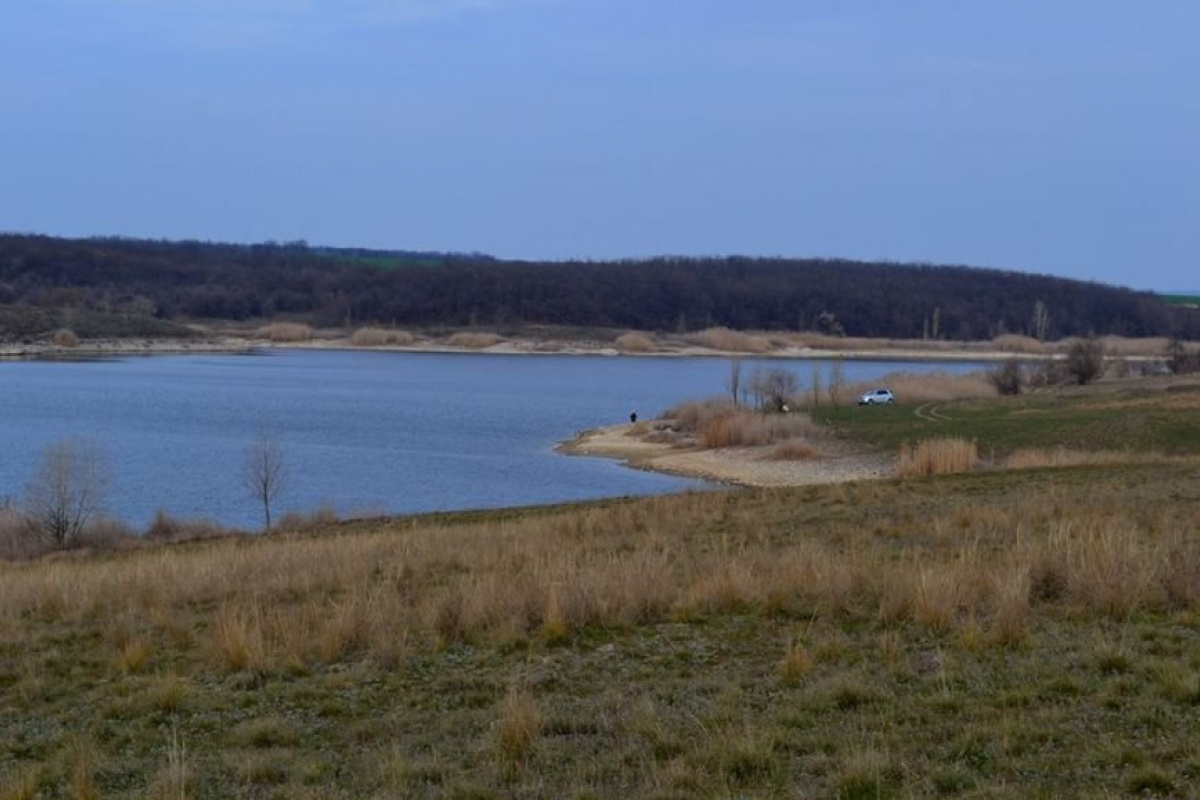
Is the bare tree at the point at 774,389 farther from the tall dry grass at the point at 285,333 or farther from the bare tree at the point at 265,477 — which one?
the tall dry grass at the point at 285,333

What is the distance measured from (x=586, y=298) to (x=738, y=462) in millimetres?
121275

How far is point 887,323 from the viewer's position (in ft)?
558

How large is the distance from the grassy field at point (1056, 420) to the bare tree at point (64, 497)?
69.9ft

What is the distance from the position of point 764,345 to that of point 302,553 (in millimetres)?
121210

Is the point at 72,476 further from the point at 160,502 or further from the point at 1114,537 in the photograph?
the point at 1114,537

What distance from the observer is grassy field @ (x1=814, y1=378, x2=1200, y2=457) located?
3728cm

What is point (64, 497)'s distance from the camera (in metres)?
26.9

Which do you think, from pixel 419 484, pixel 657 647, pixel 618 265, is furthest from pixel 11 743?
pixel 618 265

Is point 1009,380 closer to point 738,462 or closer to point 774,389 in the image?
point 774,389

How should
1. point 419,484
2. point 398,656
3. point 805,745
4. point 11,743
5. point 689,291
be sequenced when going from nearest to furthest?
point 805,745 < point 11,743 < point 398,656 < point 419,484 < point 689,291

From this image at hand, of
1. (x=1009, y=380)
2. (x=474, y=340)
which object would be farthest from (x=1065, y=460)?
(x=474, y=340)

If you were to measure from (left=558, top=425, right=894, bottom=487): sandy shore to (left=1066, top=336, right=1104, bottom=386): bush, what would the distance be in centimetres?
2245

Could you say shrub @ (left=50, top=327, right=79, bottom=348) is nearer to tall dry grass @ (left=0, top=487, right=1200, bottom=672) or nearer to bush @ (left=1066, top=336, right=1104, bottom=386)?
bush @ (left=1066, top=336, right=1104, bottom=386)

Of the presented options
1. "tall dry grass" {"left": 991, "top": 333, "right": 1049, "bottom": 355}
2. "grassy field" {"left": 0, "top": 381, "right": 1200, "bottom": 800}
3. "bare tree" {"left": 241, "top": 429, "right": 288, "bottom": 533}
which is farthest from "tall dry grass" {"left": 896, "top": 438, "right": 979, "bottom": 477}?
"tall dry grass" {"left": 991, "top": 333, "right": 1049, "bottom": 355}
